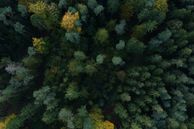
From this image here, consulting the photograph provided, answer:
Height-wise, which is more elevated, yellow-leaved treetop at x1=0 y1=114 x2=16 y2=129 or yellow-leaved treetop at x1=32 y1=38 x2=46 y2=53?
yellow-leaved treetop at x1=32 y1=38 x2=46 y2=53

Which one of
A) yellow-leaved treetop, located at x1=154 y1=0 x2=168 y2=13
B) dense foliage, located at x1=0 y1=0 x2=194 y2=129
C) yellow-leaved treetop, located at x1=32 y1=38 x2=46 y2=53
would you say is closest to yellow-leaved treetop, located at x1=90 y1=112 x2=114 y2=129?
dense foliage, located at x1=0 y1=0 x2=194 y2=129

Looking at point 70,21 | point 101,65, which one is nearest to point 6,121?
point 101,65

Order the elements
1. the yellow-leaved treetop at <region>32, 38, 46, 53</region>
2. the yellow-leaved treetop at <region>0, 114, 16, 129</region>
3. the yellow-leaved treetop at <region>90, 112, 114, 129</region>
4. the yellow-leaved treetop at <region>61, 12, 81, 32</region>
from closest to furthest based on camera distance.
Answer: the yellow-leaved treetop at <region>61, 12, 81, 32</region> < the yellow-leaved treetop at <region>90, 112, 114, 129</region> < the yellow-leaved treetop at <region>32, 38, 46, 53</region> < the yellow-leaved treetop at <region>0, 114, 16, 129</region>

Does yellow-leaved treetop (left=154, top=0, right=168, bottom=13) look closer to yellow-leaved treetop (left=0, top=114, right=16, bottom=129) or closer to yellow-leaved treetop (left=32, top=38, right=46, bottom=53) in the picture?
yellow-leaved treetop (left=32, top=38, right=46, bottom=53)

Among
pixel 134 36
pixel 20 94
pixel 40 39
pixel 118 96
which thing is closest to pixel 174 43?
pixel 134 36

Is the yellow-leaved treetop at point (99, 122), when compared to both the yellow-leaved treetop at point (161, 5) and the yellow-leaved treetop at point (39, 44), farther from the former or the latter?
the yellow-leaved treetop at point (161, 5)

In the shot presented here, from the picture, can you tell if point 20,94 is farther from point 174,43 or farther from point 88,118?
point 174,43

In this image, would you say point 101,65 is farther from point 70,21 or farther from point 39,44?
point 39,44

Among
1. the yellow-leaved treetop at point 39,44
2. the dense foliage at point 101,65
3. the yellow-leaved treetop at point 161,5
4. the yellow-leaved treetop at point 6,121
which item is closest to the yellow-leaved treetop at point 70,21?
the dense foliage at point 101,65
